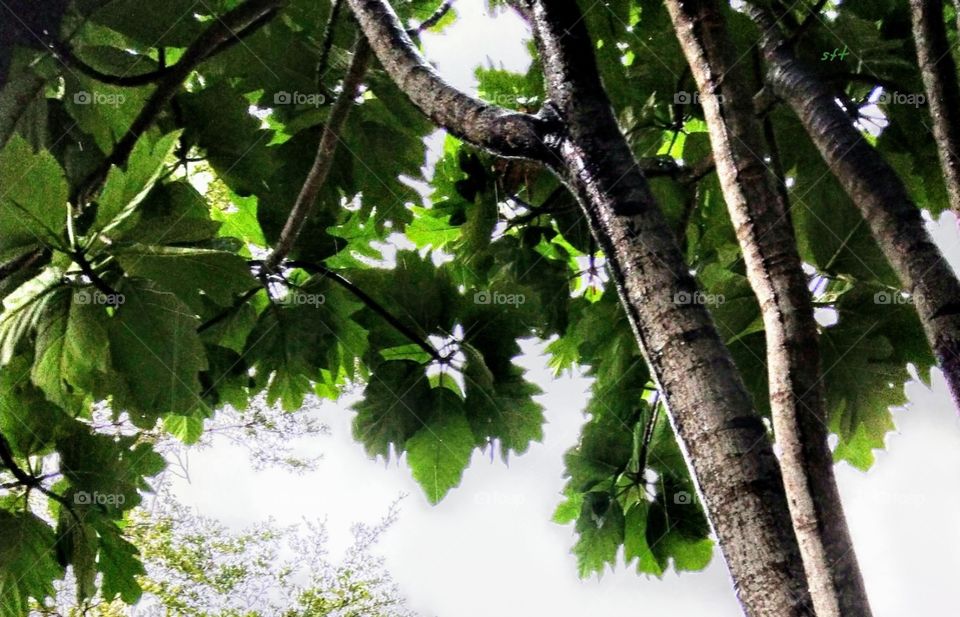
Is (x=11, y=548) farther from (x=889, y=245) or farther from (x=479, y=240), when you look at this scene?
(x=889, y=245)

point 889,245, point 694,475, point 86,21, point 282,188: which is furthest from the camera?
point 282,188

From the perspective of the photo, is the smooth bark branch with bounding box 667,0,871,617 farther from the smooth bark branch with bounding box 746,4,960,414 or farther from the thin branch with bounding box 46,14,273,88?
the thin branch with bounding box 46,14,273,88

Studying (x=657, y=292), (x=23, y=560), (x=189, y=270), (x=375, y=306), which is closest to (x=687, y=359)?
(x=657, y=292)

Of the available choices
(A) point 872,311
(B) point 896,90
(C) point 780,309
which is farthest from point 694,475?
(B) point 896,90

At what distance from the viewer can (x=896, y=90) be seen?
61 centimetres

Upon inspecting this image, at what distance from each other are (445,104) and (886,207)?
18 cm

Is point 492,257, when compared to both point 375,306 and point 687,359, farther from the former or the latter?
point 687,359

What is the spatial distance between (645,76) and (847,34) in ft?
0.48

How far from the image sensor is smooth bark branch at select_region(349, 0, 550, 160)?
0.29 metres

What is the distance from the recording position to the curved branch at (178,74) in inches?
20.6

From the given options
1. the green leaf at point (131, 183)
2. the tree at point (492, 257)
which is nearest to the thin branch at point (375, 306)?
the tree at point (492, 257)

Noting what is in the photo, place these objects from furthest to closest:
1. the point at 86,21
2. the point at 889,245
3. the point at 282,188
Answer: the point at 282,188 < the point at 86,21 < the point at 889,245

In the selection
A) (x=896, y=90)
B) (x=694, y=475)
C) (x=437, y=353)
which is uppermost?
(x=896, y=90)

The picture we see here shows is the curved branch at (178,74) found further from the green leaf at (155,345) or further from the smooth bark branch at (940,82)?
the smooth bark branch at (940,82)
